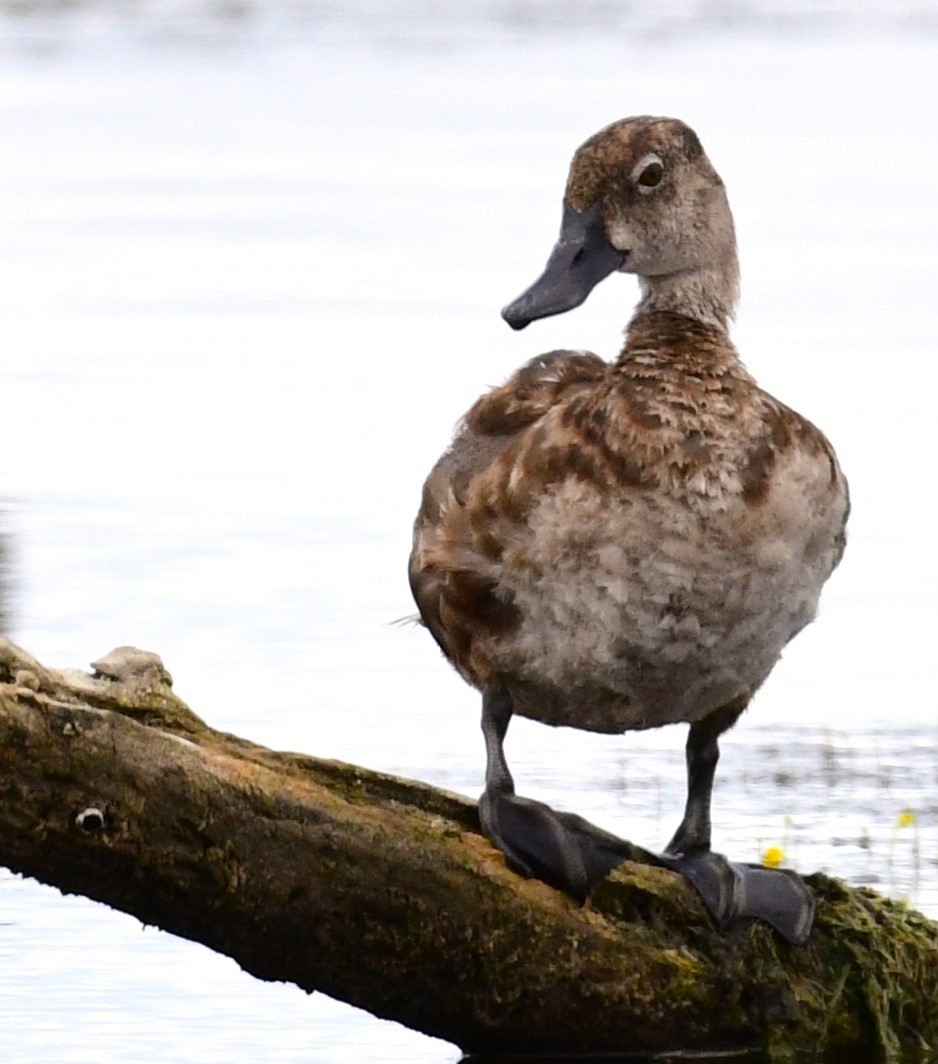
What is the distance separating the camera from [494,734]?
21.2ft

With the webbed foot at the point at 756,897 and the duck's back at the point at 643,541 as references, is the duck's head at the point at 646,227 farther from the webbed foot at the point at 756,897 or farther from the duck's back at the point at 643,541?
the webbed foot at the point at 756,897

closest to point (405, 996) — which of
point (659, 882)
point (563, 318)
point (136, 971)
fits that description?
point (659, 882)

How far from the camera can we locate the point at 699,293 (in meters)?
6.46

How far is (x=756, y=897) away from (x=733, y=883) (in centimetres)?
7

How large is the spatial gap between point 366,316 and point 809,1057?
8531mm

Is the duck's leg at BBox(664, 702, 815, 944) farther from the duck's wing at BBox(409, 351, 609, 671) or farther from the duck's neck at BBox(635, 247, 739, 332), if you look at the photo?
the duck's neck at BBox(635, 247, 739, 332)

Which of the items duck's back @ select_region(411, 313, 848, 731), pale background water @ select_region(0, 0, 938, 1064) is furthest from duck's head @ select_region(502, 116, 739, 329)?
pale background water @ select_region(0, 0, 938, 1064)

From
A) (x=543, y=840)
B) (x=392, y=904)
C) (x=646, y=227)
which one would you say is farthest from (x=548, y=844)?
(x=646, y=227)

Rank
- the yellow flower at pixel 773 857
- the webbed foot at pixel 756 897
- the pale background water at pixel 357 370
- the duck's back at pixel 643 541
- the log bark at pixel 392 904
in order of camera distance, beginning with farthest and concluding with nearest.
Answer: the pale background water at pixel 357 370 → the yellow flower at pixel 773 857 → the webbed foot at pixel 756 897 → the duck's back at pixel 643 541 → the log bark at pixel 392 904

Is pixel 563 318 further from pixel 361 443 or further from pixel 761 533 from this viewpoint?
pixel 761 533

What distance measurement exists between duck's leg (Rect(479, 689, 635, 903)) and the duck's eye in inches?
45.6

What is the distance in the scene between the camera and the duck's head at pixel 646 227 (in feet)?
21.1

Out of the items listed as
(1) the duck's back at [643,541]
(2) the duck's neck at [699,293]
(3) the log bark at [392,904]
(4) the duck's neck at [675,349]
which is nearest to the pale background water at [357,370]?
(3) the log bark at [392,904]

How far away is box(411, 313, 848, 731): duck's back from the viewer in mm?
5945
